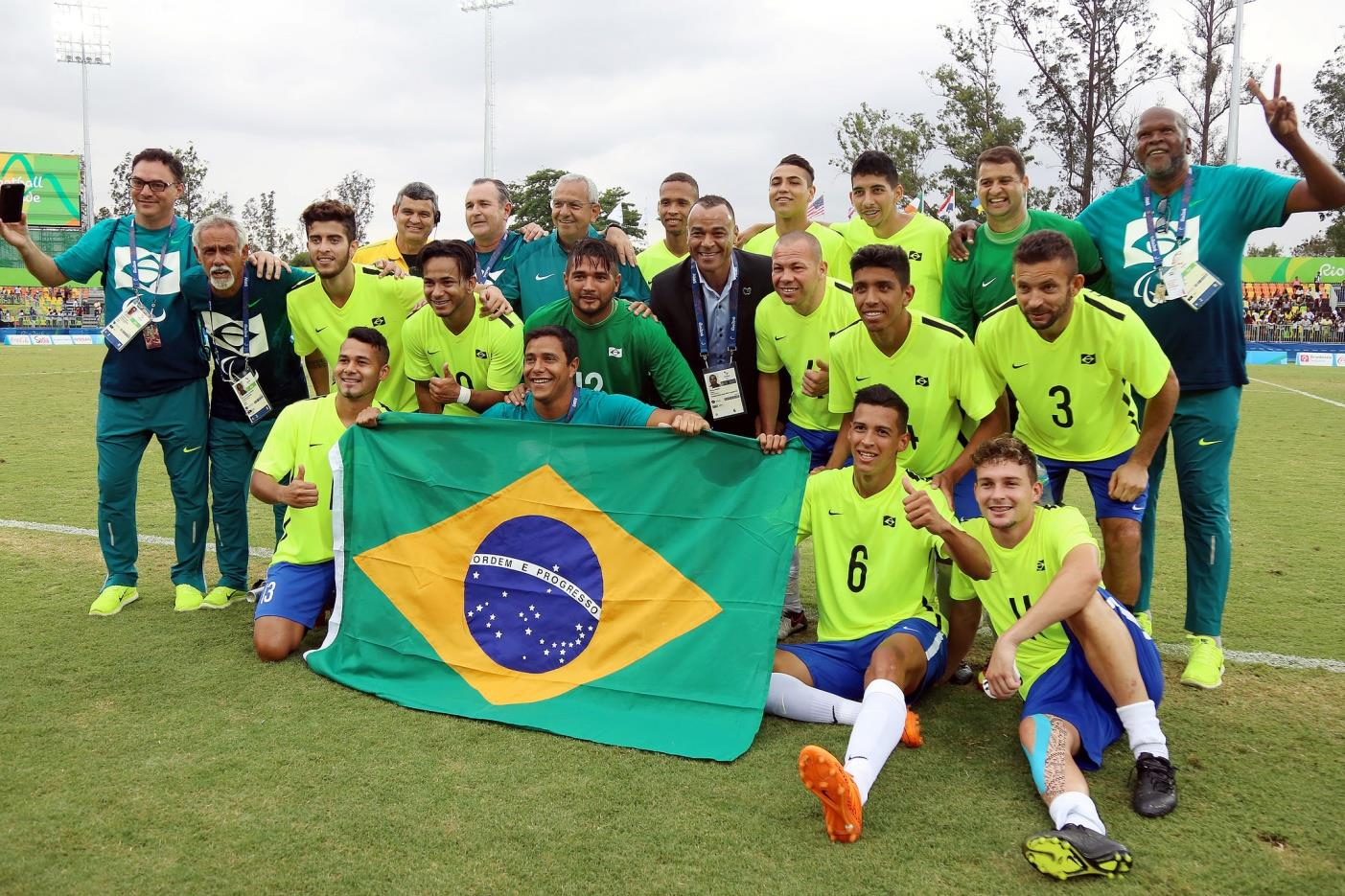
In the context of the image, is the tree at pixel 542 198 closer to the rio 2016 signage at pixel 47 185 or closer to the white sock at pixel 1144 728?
the rio 2016 signage at pixel 47 185

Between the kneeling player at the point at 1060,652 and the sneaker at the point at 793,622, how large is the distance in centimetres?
135

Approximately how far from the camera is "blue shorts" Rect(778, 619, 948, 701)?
3.86m

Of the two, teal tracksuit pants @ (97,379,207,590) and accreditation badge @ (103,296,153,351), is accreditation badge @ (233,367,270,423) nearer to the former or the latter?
teal tracksuit pants @ (97,379,207,590)

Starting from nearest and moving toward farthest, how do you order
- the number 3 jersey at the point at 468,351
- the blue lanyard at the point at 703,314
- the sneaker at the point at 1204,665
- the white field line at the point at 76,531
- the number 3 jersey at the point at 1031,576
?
the number 3 jersey at the point at 1031,576
the sneaker at the point at 1204,665
the number 3 jersey at the point at 468,351
the blue lanyard at the point at 703,314
the white field line at the point at 76,531

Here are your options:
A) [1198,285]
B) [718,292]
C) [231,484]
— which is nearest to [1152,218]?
[1198,285]

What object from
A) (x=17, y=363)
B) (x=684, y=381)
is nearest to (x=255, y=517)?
(x=684, y=381)

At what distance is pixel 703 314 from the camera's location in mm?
5066

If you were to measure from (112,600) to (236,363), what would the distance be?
140cm

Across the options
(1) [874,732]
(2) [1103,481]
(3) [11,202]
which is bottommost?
(1) [874,732]

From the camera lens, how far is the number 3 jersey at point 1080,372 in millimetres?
3943

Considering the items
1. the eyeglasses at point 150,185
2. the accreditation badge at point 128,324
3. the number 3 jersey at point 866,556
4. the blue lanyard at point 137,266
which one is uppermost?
the eyeglasses at point 150,185

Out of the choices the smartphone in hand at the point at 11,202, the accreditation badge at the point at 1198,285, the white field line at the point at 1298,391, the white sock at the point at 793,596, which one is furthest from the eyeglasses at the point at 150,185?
the white field line at the point at 1298,391

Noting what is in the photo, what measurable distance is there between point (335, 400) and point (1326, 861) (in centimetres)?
435

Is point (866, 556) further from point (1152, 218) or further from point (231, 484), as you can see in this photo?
point (231, 484)
